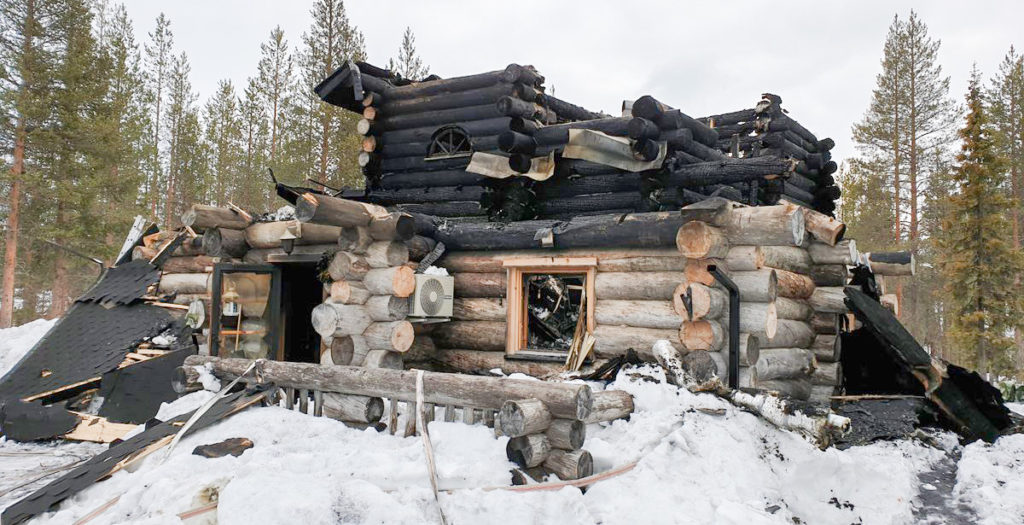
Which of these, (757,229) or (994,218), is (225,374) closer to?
(757,229)

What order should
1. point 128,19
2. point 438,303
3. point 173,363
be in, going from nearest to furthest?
point 438,303 → point 173,363 → point 128,19

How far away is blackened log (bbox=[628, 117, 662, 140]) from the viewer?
8.70 meters

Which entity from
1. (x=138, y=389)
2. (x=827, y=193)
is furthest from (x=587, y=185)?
(x=138, y=389)

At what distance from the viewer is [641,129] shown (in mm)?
8695

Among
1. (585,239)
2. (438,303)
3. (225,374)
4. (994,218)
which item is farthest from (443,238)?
(994,218)

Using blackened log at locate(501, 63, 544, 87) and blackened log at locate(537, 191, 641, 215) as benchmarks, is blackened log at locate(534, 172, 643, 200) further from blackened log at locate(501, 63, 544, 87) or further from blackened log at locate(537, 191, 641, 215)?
blackened log at locate(501, 63, 544, 87)

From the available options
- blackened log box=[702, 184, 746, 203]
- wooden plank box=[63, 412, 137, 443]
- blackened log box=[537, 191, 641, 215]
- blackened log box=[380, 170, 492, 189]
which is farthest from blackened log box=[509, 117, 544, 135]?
wooden plank box=[63, 412, 137, 443]

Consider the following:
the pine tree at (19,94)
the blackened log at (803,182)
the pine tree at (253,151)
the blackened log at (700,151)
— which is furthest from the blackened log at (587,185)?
the pine tree at (253,151)

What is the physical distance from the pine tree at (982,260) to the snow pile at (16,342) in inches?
884

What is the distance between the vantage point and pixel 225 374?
23.8ft

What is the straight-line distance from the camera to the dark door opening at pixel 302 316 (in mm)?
10422

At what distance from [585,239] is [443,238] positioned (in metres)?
2.27

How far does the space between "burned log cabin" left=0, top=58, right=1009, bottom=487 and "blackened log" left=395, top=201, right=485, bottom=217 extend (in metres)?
0.04

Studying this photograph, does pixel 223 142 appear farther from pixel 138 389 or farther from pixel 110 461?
pixel 110 461
